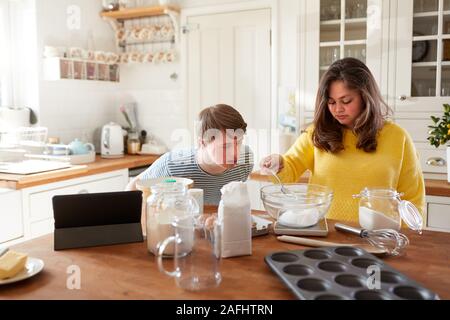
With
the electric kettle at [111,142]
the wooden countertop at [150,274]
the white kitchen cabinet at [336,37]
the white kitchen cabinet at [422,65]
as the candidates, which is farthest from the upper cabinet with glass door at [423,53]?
the electric kettle at [111,142]

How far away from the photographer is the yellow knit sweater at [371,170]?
5.88 feet

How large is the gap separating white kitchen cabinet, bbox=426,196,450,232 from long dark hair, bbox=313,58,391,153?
95cm

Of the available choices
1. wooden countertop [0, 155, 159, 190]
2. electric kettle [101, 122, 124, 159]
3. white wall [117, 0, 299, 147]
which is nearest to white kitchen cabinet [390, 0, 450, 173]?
white wall [117, 0, 299, 147]

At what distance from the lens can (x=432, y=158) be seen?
9.37 ft

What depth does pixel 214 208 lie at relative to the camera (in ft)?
5.87

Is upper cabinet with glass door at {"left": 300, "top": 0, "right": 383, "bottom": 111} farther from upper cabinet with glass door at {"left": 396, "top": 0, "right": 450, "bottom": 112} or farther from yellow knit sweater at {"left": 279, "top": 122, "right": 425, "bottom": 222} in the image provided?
yellow knit sweater at {"left": 279, "top": 122, "right": 425, "bottom": 222}

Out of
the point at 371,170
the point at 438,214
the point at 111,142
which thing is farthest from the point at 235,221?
the point at 111,142

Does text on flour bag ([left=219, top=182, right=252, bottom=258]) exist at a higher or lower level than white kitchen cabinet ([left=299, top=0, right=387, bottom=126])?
lower

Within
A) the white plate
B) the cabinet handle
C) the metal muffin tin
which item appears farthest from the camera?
the cabinet handle

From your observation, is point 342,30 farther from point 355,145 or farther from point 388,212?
point 388,212

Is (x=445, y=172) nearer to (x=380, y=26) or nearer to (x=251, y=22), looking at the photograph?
(x=380, y=26)

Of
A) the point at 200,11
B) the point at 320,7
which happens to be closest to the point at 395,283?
the point at 320,7

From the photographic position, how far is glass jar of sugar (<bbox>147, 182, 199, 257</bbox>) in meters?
1.19

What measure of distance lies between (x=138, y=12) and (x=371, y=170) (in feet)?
8.77
